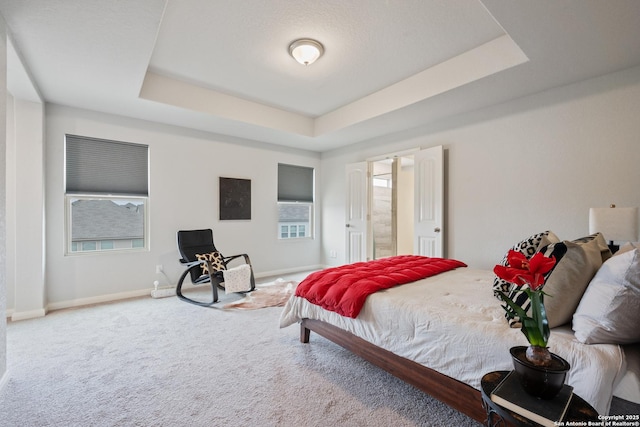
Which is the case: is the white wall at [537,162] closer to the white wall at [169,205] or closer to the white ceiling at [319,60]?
the white ceiling at [319,60]

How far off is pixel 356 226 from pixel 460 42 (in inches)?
129

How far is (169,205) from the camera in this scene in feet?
14.5

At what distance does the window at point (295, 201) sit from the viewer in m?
5.75

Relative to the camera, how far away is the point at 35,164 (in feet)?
10.9

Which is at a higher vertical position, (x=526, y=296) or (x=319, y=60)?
(x=319, y=60)

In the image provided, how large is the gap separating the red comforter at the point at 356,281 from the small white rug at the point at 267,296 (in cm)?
125

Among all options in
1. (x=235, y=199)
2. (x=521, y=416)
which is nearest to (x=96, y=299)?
(x=235, y=199)

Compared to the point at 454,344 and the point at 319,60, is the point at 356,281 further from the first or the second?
the point at 319,60

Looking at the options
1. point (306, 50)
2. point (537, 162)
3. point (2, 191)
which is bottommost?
point (2, 191)

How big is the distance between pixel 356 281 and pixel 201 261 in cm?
238

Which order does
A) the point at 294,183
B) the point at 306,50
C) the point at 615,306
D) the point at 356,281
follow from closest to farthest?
the point at 615,306
the point at 356,281
the point at 306,50
the point at 294,183

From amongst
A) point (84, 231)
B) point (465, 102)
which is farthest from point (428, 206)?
point (84, 231)

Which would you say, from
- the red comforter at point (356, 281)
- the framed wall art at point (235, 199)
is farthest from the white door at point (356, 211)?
the red comforter at point (356, 281)

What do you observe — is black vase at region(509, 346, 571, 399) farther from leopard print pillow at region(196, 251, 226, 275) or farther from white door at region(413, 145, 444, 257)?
leopard print pillow at region(196, 251, 226, 275)
